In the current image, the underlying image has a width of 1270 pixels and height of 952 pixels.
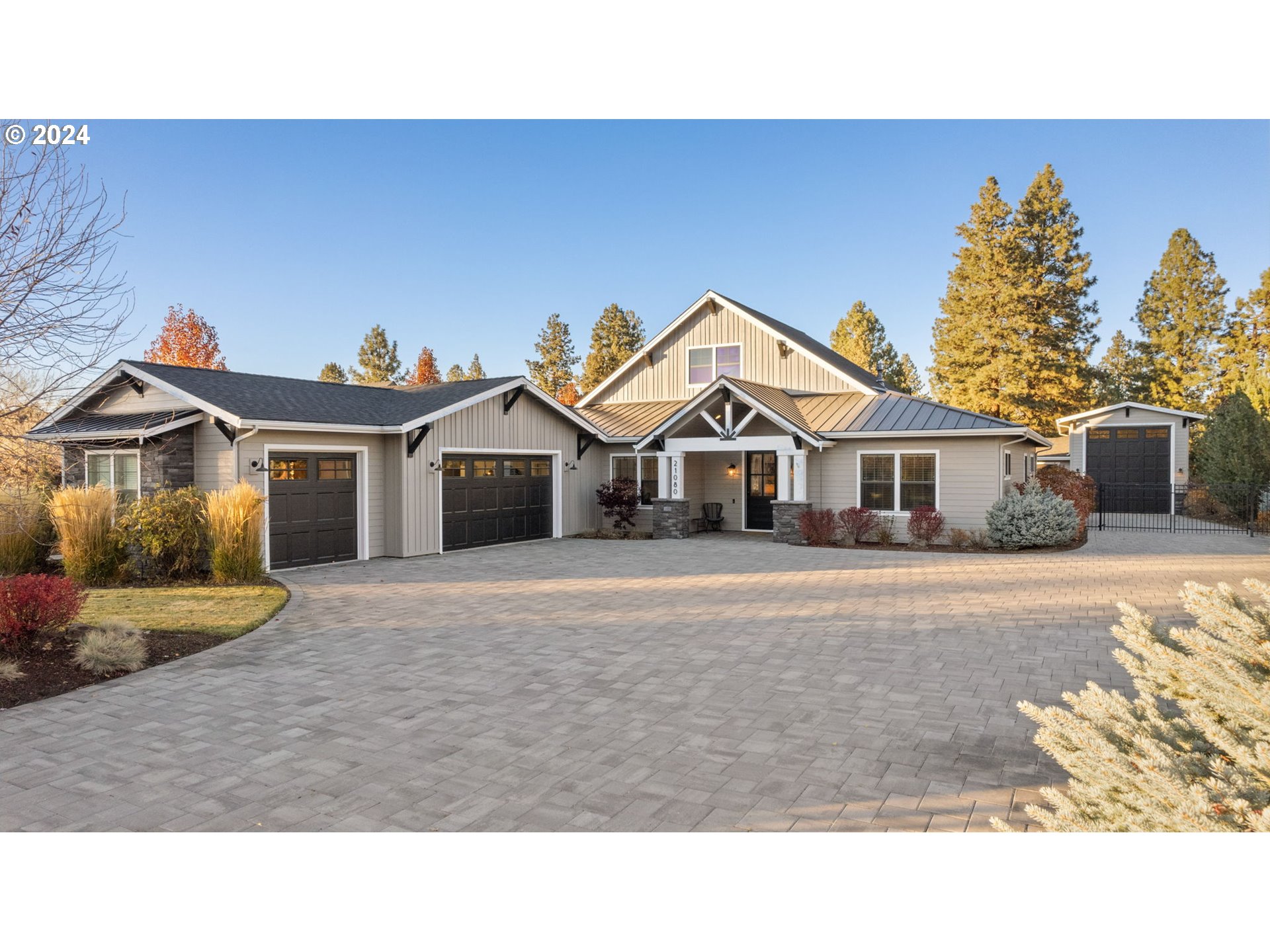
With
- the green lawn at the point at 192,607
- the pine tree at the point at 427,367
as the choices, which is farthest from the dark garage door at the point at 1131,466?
the pine tree at the point at 427,367

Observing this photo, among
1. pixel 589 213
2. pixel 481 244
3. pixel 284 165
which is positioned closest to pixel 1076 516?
pixel 589 213

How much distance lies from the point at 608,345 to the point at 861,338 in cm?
1419

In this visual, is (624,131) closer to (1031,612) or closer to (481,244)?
(1031,612)

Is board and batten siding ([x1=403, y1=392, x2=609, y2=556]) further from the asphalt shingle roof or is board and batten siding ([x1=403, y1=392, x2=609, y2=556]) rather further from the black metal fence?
the black metal fence

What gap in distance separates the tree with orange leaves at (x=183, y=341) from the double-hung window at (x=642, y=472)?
21529mm

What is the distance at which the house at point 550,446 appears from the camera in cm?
1323

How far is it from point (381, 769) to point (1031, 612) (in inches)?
322

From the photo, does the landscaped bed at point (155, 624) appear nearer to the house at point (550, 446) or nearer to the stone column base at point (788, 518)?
the house at point (550, 446)

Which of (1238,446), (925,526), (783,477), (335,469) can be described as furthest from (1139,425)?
(335,469)

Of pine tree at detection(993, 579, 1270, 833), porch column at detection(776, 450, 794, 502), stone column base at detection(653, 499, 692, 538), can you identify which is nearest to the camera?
pine tree at detection(993, 579, 1270, 833)

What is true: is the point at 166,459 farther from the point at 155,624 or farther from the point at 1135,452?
the point at 1135,452

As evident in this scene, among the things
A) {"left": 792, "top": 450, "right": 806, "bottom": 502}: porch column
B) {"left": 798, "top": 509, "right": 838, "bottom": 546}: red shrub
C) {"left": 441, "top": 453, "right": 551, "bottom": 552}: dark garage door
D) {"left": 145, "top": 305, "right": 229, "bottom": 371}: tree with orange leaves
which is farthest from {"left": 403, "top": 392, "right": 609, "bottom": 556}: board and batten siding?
{"left": 145, "top": 305, "right": 229, "bottom": 371}: tree with orange leaves

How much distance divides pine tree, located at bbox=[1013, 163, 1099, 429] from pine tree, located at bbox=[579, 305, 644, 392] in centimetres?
1915

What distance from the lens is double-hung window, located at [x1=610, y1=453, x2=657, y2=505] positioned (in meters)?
20.4
